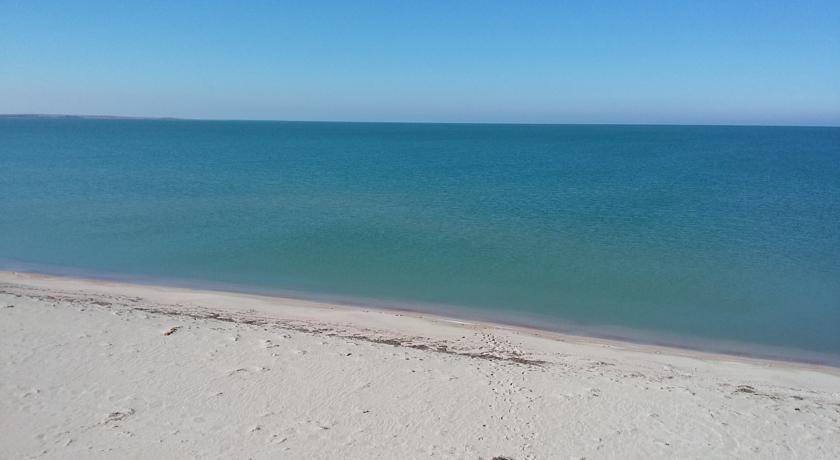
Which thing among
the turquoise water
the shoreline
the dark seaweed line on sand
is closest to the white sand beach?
the dark seaweed line on sand

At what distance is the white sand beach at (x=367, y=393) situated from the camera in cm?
669

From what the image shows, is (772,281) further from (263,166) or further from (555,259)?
(263,166)

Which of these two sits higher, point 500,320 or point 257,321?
point 257,321

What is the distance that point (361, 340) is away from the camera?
10305 millimetres

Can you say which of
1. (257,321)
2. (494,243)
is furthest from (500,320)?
(494,243)

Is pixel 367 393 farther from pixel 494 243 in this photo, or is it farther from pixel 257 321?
pixel 494 243

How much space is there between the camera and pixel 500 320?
507 inches

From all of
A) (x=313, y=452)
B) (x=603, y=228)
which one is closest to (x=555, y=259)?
(x=603, y=228)

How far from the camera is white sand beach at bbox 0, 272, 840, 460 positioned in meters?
6.69

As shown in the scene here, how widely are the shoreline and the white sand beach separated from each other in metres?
0.48

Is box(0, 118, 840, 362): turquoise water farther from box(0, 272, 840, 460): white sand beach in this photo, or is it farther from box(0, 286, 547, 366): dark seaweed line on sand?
box(0, 286, 547, 366): dark seaweed line on sand

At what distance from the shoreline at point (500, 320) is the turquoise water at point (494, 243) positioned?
0.10 metres

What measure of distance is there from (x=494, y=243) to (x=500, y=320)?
22.9 feet

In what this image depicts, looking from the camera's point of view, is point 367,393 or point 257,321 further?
point 257,321
